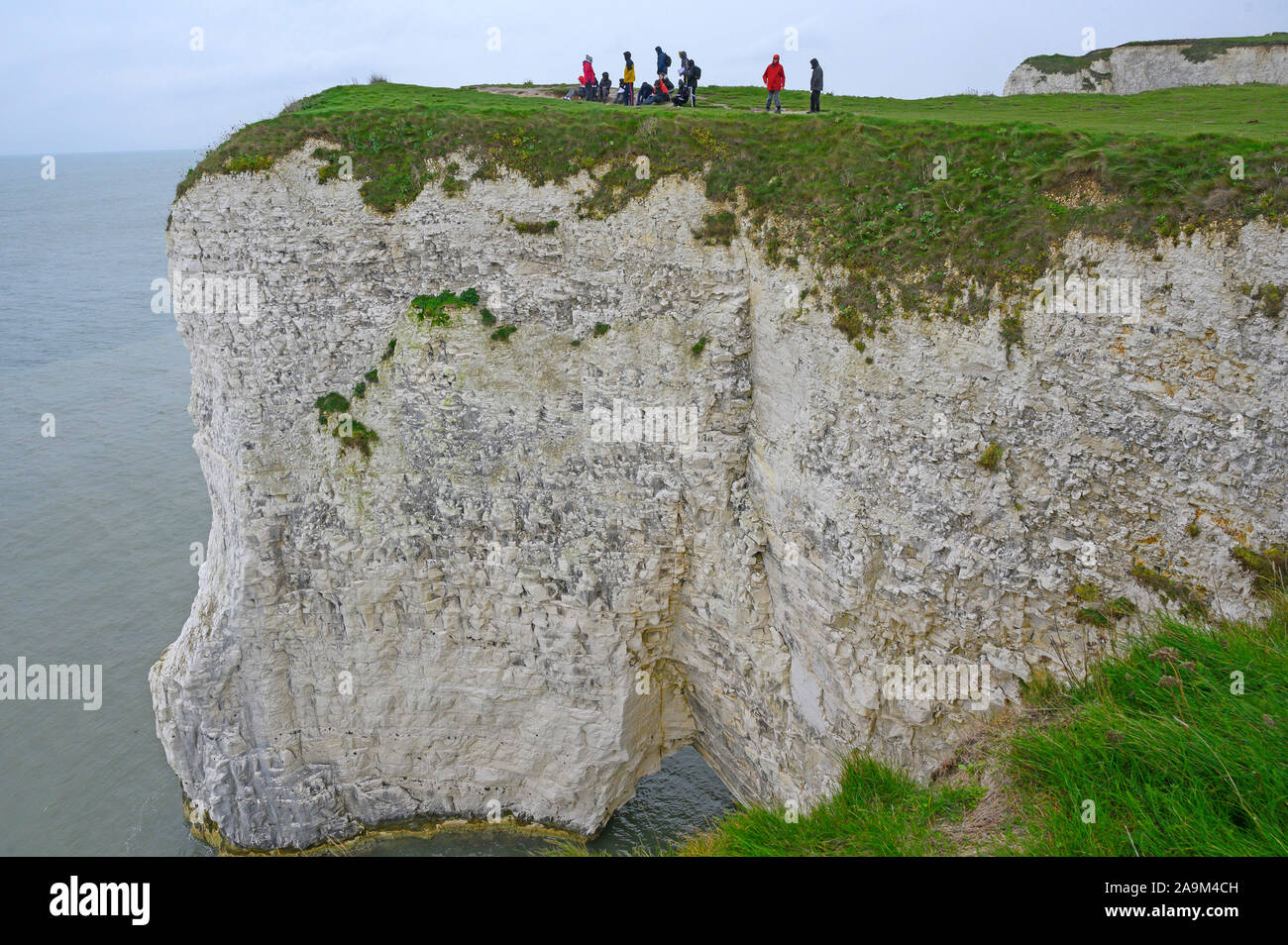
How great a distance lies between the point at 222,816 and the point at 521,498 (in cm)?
1097

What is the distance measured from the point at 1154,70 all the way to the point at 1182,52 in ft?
2.72

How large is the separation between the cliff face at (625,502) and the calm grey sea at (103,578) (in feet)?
4.33

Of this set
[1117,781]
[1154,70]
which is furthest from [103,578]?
[1154,70]

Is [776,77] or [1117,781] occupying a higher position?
[776,77]

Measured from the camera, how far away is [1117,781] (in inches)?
238

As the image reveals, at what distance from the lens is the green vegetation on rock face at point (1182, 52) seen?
77.3ft

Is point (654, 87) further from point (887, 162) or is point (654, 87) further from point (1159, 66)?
point (1159, 66)

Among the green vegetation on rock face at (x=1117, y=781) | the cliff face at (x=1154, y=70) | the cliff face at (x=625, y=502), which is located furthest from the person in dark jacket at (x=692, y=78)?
Result: the green vegetation on rock face at (x=1117, y=781)

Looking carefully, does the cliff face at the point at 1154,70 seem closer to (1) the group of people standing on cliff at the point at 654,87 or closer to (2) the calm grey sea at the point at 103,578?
(1) the group of people standing on cliff at the point at 654,87

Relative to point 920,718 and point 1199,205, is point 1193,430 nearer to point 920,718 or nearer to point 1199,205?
point 1199,205

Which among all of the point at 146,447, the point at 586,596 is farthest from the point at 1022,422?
the point at 146,447

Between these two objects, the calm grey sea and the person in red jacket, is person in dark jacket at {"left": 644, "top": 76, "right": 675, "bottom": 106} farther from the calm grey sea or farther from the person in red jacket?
the calm grey sea

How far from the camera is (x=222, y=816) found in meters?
19.0
